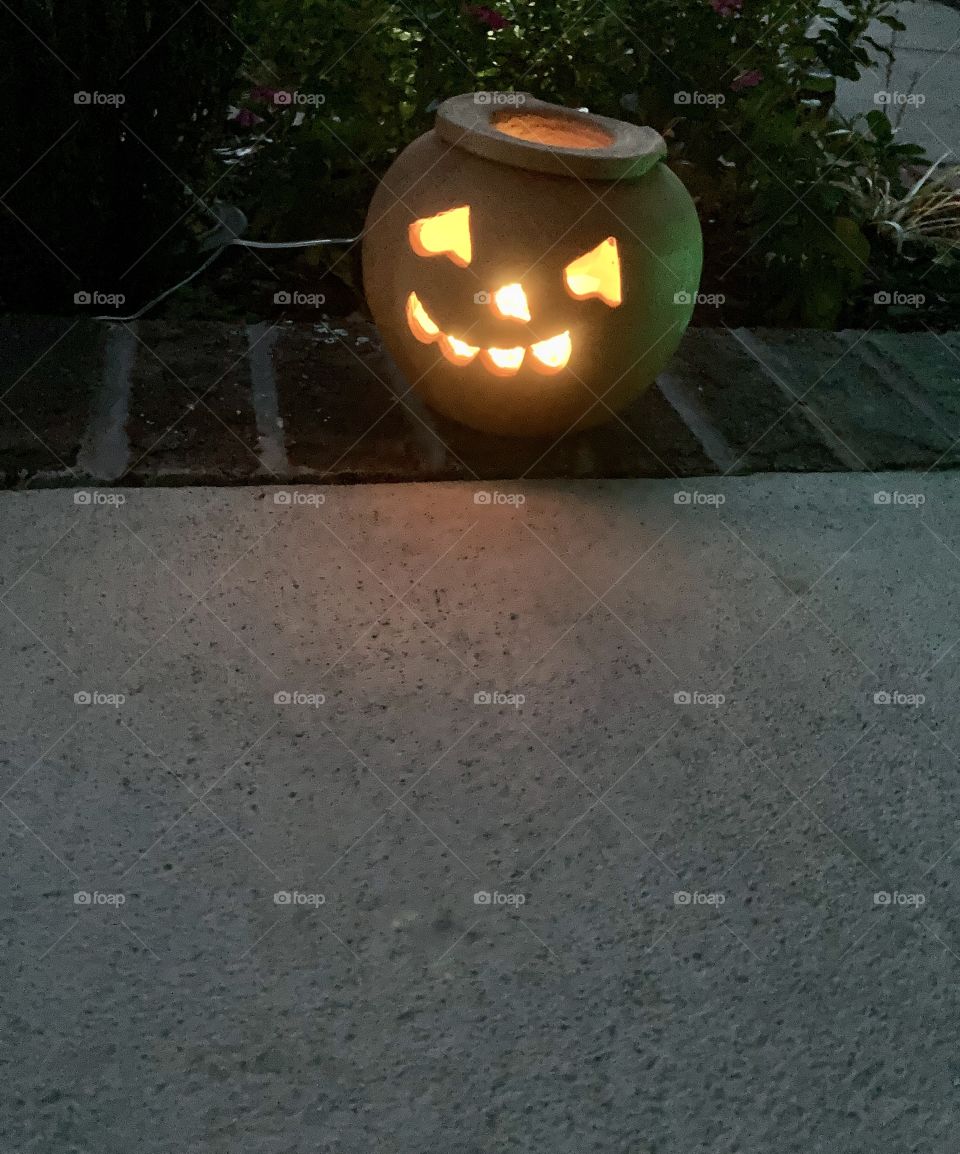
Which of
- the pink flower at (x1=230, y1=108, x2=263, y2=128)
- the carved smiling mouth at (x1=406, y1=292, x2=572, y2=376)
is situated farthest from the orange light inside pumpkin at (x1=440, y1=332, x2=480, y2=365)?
the pink flower at (x1=230, y1=108, x2=263, y2=128)

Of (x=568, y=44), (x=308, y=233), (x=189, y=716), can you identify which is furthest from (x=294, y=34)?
(x=189, y=716)

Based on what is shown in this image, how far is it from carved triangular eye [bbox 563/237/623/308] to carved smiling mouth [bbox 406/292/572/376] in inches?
4.0

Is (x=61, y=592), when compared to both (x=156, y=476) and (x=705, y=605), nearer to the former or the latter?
(x=156, y=476)

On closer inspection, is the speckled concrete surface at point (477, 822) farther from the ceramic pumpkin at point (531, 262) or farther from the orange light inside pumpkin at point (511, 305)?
the orange light inside pumpkin at point (511, 305)

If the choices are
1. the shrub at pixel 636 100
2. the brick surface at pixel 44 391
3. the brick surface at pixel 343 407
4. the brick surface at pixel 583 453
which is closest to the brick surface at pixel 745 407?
the brick surface at pixel 583 453

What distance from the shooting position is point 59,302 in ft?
10.0

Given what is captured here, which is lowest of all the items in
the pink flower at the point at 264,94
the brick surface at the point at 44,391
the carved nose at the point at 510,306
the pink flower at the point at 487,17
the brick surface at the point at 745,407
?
the brick surface at the point at 44,391

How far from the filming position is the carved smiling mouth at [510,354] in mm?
2529

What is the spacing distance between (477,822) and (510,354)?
1099mm

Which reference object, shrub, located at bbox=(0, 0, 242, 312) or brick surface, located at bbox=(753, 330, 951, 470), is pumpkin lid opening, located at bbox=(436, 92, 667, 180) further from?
brick surface, located at bbox=(753, 330, 951, 470)

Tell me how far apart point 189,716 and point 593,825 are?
72cm

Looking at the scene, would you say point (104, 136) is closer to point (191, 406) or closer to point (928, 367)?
point (191, 406)

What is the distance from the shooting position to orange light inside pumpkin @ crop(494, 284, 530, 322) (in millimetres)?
2461

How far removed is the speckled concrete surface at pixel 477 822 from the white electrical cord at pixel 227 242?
2.79ft
